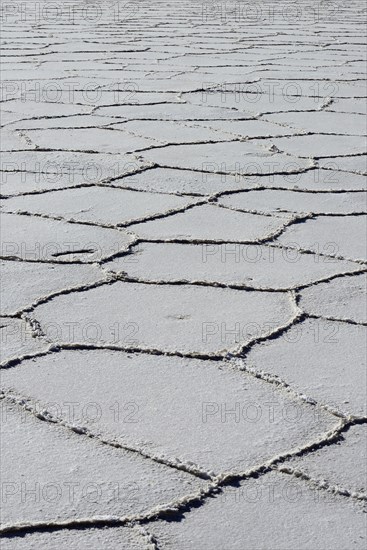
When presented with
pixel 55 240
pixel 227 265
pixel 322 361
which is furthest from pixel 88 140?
pixel 322 361

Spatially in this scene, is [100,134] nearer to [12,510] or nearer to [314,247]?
[314,247]

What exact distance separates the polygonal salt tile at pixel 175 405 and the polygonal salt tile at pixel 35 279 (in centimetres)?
21

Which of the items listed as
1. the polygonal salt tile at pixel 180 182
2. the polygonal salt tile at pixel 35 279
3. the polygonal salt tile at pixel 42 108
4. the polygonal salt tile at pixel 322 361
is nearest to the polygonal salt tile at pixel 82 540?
the polygonal salt tile at pixel 322 361

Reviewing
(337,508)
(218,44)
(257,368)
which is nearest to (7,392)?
(257,368)

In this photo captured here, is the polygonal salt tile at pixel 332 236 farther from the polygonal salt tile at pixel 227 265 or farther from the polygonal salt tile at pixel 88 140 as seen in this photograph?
the polygonal salt tile at pixel 88 140

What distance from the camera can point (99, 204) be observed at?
7.25 ft

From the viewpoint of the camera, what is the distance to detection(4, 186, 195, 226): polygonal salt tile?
6.97ft

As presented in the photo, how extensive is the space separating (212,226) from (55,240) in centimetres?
32

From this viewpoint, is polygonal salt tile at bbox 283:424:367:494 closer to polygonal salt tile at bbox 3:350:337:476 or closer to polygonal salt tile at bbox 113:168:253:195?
polygonal salt tile at bbox 3:350:337:476

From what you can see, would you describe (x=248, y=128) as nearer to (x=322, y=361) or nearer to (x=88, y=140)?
(x=88, y=140)

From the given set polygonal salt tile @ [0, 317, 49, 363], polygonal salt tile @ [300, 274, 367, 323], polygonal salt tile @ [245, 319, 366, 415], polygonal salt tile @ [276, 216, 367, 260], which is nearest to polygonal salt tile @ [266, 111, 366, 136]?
polygonal salt tile @ [276, 216, 367, 260]

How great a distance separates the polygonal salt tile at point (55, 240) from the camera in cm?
189

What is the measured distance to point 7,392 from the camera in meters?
1.34

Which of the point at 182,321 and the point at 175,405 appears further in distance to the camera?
the point at 182,321
